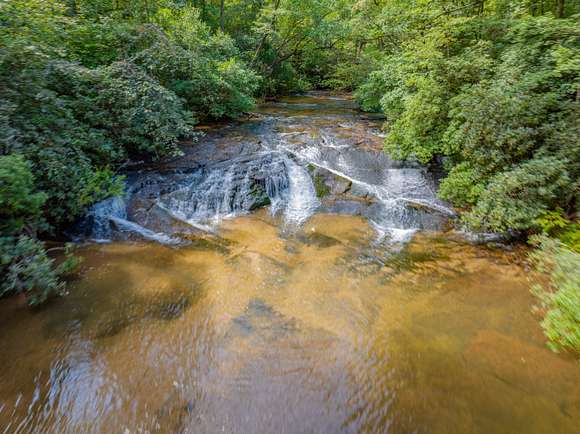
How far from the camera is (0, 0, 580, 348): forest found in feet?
12.4

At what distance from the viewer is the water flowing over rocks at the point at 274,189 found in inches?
231

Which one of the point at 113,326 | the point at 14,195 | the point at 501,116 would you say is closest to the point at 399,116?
the point at 501,116

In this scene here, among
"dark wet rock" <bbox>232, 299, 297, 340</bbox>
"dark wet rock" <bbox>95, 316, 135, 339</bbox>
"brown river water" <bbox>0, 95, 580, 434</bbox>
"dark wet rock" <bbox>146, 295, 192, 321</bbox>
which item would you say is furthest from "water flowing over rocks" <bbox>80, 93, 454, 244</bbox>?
"dark wet rock" <bbox>232, 299, 297, 340</bbox>

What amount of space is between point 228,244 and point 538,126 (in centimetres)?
551

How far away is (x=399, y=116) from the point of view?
8266 millimetres

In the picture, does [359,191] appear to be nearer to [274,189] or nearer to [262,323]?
[274,189]

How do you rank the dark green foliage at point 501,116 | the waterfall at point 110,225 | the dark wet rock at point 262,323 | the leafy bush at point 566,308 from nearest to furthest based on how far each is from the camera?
the leafy bush at point 566,308 → the dark wet rock at point 262,323 → the dark green foliage at point 501,116 → the waterfall at point 110,225

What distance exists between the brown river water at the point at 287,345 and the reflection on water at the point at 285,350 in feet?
0.05

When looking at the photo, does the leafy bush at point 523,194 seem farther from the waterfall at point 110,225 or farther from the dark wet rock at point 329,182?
the waterfall at point 110,225

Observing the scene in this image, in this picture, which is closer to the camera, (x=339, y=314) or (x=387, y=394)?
(x=387, y=394)

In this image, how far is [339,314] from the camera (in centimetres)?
384

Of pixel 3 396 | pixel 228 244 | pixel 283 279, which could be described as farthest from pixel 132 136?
pixel 3 396

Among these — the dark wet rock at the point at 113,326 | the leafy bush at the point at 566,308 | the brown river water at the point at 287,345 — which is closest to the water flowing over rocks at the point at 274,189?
the brown river water at the point at 287,345

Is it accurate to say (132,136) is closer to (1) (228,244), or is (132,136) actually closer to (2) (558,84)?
(1) (228,244)
